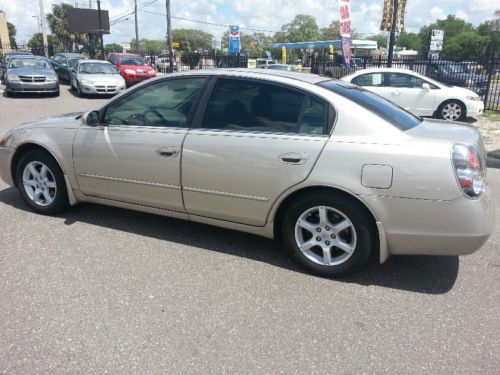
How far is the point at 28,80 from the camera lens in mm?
16031

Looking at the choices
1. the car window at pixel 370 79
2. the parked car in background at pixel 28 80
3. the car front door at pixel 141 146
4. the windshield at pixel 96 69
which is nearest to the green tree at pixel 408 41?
the windshield at pixel 96 69

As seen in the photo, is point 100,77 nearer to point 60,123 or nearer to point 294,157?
point 60,123

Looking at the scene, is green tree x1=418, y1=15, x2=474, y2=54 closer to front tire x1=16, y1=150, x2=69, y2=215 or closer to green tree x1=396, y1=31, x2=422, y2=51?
green tree x1=396, y1=31, x2=422, y2=51

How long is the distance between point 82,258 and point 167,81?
5.64 ft

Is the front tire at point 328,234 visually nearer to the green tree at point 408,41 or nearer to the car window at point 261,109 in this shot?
the car window at point 261,109

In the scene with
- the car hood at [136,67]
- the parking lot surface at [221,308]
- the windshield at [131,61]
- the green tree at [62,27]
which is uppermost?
the green tree at [62,27]

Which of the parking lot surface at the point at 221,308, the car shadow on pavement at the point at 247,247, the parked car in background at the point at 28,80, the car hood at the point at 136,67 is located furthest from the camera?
the car hood at the point at 136,67

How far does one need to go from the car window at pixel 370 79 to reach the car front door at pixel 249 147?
343 inches

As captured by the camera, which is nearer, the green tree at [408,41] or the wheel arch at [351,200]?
the wheel arch at [351,200]

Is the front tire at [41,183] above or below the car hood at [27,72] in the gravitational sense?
below

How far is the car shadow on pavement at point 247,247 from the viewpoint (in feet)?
11.2

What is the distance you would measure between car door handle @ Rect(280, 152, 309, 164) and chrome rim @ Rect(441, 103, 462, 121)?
9792 mm

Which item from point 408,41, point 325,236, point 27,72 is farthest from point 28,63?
point 408,41

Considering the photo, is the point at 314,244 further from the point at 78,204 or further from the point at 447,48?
the point at 447,48
